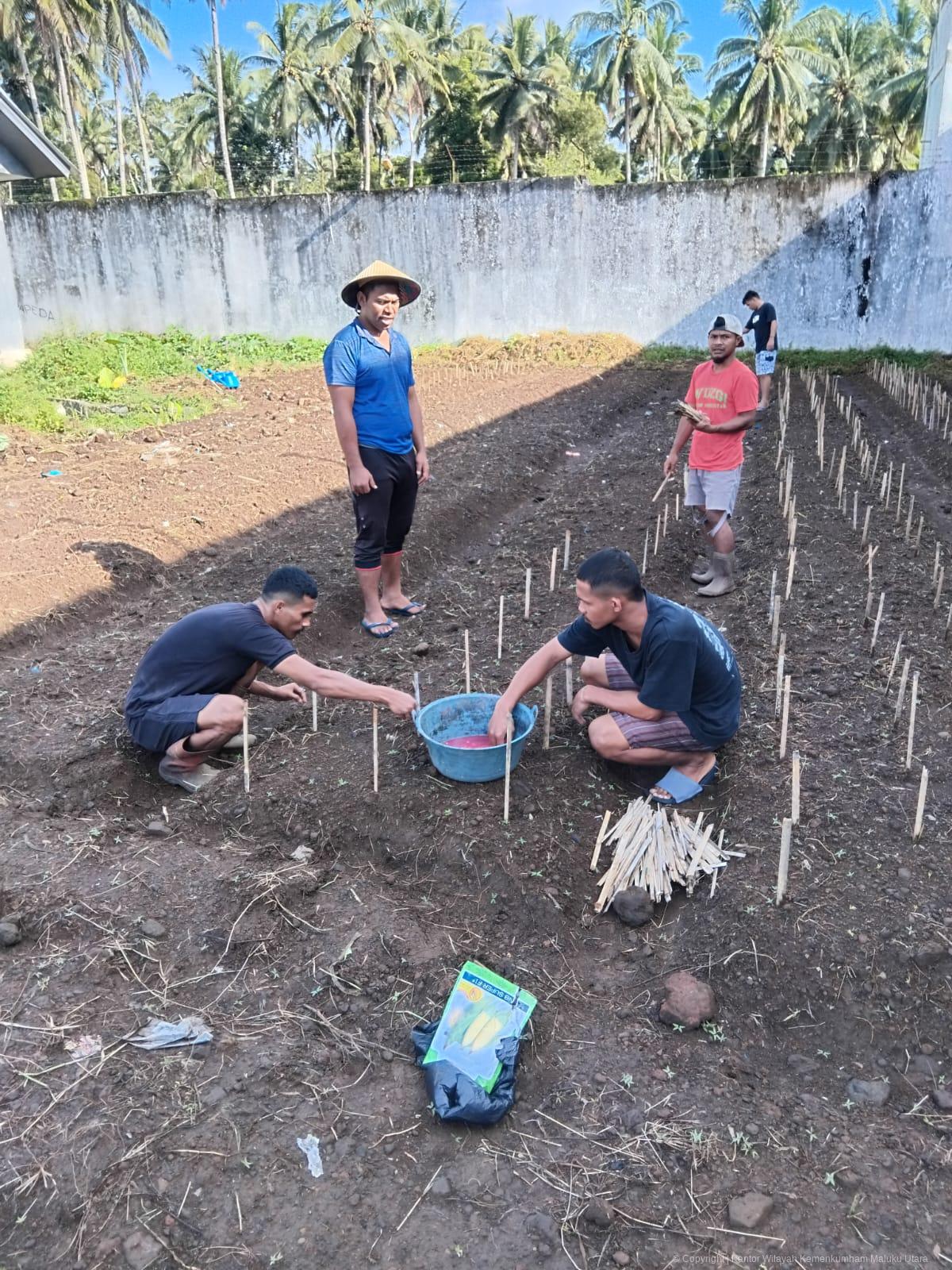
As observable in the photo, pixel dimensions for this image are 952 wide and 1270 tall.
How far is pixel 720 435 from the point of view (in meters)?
5.02

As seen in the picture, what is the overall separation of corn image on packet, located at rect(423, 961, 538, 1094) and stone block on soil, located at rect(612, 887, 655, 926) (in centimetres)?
54

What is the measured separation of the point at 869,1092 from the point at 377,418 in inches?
141

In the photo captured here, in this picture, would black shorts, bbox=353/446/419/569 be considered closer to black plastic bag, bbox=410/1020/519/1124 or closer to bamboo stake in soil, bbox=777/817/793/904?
bamboo stake in soil, bbox=777/817/793/904

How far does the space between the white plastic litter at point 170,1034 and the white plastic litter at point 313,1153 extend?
16.9 inches

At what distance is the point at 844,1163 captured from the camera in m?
2.05

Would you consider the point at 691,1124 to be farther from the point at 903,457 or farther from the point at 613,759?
the point at 903,457

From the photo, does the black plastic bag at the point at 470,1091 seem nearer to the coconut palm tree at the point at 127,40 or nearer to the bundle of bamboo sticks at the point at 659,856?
the bundle of bamboo sticks at the point at 659,856

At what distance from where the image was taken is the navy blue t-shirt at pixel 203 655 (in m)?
3.38

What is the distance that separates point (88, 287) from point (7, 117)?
5.36m

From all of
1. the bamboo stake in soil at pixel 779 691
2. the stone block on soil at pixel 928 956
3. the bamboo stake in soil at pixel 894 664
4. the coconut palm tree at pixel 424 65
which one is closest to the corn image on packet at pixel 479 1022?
the stone block on soil at pixel 928 956

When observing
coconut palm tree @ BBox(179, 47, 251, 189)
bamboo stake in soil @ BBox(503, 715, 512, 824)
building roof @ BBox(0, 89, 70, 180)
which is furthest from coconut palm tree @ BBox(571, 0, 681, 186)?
bamboo stake in soil @ BBox(503, 715, 512, 824)

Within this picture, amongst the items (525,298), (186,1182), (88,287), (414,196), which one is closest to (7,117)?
(88,287)

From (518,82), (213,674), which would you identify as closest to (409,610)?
(213,674)

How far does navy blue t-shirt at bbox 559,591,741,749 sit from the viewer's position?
3.01 meters
